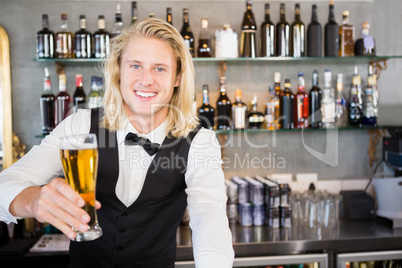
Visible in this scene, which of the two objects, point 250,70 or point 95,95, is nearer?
point 95,95

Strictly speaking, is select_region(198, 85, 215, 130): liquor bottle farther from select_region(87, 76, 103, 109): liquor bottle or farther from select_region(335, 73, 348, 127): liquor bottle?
select_region(335, 73, 348, 127): liquor bottle

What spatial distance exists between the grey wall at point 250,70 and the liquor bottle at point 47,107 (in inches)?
5.1

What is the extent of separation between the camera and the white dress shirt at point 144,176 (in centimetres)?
108

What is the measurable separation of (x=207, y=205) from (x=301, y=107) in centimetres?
168

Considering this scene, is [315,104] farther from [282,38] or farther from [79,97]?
[79,97]

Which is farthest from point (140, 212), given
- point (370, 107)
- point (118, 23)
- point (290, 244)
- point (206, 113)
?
point (370, 107)

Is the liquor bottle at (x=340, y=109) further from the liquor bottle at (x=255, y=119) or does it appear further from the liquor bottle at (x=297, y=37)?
the liquor bottle at (x=255, y=119)

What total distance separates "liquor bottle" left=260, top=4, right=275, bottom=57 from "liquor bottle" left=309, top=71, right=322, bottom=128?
35 cm

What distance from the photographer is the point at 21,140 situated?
2.78 metres

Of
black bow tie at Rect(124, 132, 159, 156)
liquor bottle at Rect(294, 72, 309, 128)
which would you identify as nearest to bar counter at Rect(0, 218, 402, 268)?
liquor bottle at Rect(294, 72, 309, 128)

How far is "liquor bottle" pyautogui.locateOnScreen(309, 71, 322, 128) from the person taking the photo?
277 centimetres

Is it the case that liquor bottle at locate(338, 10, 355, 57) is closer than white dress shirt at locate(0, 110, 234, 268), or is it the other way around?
white dress shirt at locate(0, 110, 234, 268)

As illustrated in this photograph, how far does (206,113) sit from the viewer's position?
276 cm

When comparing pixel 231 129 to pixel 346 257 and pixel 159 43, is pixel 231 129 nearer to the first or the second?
pixel 346 257
